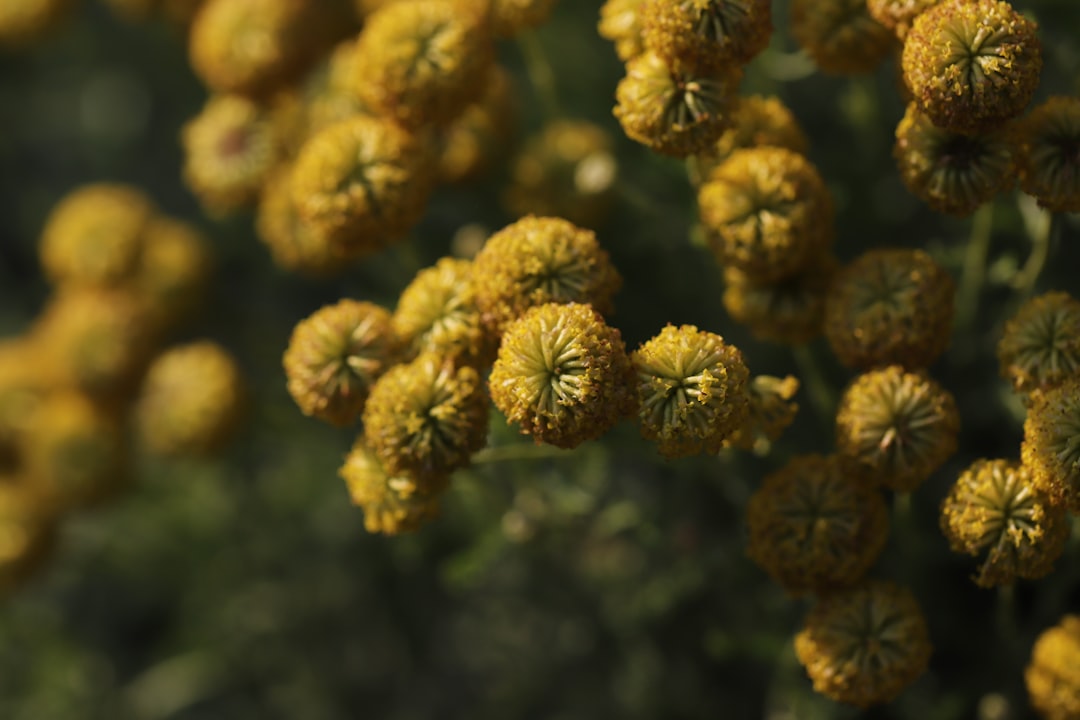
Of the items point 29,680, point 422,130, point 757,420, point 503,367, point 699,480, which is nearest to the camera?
point 503,367

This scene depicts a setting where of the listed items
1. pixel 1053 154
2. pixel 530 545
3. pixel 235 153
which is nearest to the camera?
pixel 1053 154

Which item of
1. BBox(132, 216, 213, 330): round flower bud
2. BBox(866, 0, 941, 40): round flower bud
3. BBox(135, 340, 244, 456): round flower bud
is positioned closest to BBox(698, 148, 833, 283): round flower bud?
BBox(866, 0, 941, 40): round flower bud

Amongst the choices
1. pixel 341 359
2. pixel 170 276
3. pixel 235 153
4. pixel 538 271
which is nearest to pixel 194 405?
pixel 170 276

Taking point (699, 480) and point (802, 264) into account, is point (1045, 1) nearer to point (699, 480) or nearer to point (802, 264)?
point (802, 264)

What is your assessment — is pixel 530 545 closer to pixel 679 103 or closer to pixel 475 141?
pixel 475 141

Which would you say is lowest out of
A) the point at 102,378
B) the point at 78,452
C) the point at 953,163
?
the point at 78,452

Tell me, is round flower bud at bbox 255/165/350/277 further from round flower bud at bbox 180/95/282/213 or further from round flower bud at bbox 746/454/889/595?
round flower bud at bbox 746/454/889/595

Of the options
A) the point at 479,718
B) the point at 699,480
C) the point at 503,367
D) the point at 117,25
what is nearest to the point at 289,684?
the point at 479,718
